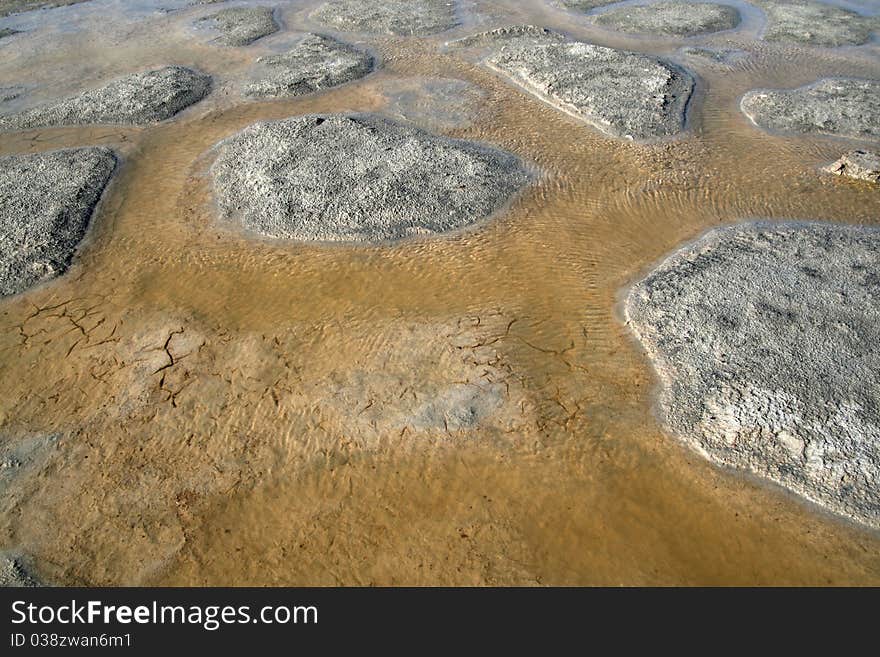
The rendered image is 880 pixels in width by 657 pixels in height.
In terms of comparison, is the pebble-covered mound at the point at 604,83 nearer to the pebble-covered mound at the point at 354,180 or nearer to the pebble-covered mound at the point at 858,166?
the pebble-covered mound at the point at 354,180

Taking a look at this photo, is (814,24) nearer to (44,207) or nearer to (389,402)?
(389,402)

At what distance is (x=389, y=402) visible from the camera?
24.0 feet

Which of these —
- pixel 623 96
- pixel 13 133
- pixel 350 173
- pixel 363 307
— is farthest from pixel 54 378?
pixel 623 96

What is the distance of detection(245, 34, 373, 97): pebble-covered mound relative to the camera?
14.9m

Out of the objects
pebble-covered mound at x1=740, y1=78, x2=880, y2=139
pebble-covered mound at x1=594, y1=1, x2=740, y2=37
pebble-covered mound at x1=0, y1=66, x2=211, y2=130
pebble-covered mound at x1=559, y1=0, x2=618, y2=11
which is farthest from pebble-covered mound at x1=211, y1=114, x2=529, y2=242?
pebble-covered mound at x1=559, y1=0, x2=618, y2=11

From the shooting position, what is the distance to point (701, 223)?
1024 centimetres

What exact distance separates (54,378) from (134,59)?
12.9 m

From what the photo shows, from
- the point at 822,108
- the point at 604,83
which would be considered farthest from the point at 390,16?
the point at 822,108

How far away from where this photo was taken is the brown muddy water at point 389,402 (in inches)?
234

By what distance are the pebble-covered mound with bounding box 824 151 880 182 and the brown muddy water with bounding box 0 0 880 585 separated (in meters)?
0.41

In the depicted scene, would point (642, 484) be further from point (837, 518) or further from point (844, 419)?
point (844, 419)

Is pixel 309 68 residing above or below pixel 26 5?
below

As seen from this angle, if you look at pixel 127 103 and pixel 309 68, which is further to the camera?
pixel 309 68

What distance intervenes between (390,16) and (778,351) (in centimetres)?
1706
